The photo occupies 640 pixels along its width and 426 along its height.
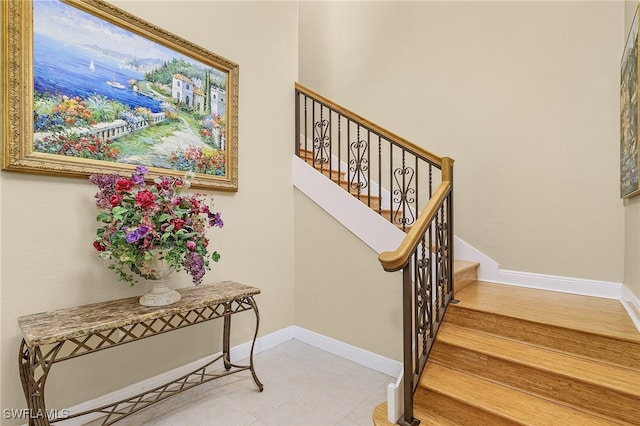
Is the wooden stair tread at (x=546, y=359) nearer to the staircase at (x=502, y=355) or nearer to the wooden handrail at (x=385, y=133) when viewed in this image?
the staircase at (x=502, y=355)

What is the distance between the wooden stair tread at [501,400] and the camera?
151 cm

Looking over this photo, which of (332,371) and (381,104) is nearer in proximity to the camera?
(332,371)

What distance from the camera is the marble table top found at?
133cm

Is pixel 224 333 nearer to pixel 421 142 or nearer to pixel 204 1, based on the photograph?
pixel 204 1

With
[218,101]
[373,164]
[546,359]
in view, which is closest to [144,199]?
[218,101]

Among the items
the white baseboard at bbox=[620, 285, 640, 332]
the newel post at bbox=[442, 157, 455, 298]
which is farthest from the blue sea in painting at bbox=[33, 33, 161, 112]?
the white baseboard at bbox=[620, 285, 640, 332]

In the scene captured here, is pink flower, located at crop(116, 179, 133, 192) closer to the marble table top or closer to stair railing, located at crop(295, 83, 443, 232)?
the marble table top

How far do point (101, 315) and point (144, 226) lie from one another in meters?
0.50

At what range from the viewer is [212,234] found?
2.41 meters

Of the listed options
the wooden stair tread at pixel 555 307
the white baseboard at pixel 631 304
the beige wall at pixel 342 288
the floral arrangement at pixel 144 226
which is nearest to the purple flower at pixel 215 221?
the floral arrangement at pixel 144 226

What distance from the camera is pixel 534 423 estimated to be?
58.3 inches

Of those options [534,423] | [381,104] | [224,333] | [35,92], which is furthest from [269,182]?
[534,423]

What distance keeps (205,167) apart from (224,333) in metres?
1.30

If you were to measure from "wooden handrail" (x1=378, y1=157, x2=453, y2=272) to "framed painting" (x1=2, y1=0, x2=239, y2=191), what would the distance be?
1490 mm
